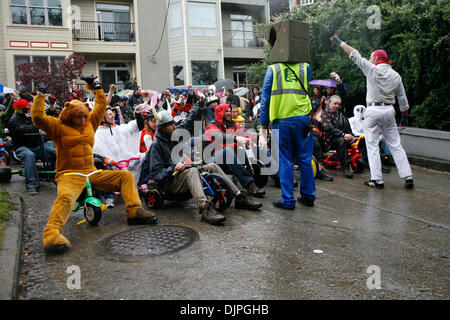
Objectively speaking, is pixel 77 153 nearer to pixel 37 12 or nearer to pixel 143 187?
pixel 143 187

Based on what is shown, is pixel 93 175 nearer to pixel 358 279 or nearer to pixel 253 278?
pixel 253 278

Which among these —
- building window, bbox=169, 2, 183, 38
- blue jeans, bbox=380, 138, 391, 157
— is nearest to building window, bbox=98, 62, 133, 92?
building window, bbox=169, 2, 183, 38

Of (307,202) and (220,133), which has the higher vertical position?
(220,133)

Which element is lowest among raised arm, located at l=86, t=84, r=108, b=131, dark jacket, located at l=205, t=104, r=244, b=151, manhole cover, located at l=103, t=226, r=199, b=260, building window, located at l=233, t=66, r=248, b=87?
manhole cover, located at l=103, t=226, r=199, b=260

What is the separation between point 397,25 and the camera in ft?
29.9

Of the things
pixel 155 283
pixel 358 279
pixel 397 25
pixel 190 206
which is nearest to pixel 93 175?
pixel 190 206

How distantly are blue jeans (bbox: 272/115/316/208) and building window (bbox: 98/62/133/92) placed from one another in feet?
63.0

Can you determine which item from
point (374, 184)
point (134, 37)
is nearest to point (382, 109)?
point (374, 184)

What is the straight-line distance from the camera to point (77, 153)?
4648mm

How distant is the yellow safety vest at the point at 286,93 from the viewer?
5199mm

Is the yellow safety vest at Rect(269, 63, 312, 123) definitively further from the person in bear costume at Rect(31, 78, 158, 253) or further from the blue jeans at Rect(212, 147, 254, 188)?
the person in bear costume at Rect(31, 78, 158, 253)

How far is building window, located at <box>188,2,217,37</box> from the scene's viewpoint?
78.5ft

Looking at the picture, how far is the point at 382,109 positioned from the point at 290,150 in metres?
2.34

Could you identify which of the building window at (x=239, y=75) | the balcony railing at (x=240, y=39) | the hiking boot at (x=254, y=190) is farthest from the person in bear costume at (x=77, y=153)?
the balcony railing at (x=240, y=39)
